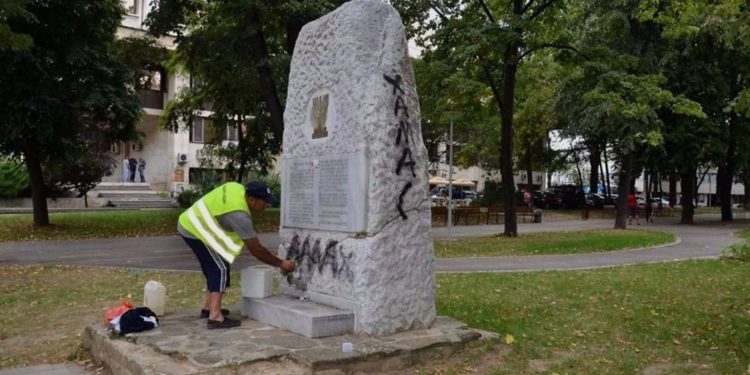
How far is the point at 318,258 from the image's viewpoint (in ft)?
23.4

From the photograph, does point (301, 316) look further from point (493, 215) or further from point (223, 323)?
point (493, 215)

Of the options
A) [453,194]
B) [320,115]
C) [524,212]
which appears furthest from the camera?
[453,194]

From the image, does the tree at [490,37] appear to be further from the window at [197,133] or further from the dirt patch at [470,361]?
the window at [197,133]

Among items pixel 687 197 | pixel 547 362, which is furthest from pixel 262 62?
pixel 687 197

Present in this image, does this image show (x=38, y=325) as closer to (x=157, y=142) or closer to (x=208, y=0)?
(x=208, y=0)

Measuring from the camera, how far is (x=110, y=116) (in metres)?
21.9

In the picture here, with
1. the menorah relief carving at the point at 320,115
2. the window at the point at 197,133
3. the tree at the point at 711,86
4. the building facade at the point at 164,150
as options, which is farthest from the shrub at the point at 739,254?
the window at the point at 197,133

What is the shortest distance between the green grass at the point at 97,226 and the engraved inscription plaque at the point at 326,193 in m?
14.5

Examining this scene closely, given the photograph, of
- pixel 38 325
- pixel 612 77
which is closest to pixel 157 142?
pixel 612 77

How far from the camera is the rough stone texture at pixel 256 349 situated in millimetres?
5441

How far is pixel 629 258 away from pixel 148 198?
29.4 metres

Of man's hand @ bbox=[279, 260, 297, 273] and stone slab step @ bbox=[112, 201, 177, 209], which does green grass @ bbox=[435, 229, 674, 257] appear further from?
stone slab step @ bbox=[112, 201, 177, 209]

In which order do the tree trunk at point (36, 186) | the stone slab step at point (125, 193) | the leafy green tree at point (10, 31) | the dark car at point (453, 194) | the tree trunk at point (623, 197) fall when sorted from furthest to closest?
the dark car at point (453, 194) → the stone slab step at point (125, 193) → the tree trunk at point (623, 197) → the tree trunk at point (36, 186) → the leafy green tree at point (10, 31)

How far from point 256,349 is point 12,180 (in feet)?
105
